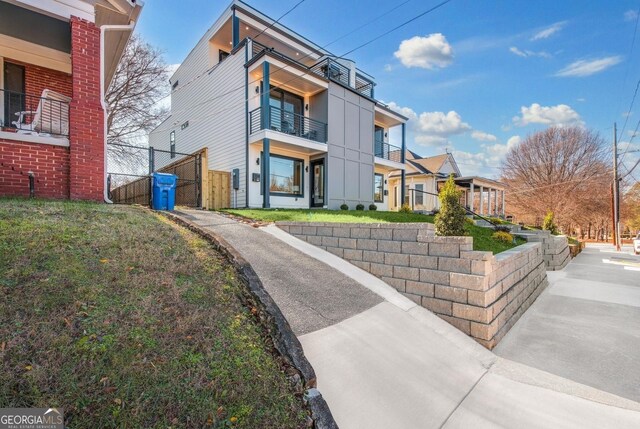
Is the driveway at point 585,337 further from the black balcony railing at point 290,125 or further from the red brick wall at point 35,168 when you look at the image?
the black balcony railing at point 290,125

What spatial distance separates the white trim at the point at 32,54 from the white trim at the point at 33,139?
11.1 ft

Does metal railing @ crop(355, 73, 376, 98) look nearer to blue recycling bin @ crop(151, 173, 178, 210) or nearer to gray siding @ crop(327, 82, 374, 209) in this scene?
gray siding @ crop(327, 82, 374, 209)

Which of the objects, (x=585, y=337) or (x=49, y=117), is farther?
(x=49, y=117)

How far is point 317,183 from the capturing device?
556 inches

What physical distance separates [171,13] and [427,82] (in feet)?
30.8

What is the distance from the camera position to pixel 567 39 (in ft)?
37.3

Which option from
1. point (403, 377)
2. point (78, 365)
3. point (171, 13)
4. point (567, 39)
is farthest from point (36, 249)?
point (567, 39)

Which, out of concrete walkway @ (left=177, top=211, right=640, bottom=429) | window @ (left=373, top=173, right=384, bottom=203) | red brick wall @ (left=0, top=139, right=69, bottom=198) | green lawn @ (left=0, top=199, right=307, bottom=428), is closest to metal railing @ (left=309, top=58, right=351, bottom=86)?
window @ (left=373, top=173, right=384, bottom=203)

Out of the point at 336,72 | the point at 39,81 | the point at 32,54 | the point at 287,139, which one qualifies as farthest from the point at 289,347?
the point at 336,72

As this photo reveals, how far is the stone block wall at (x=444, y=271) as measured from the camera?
4.07 m

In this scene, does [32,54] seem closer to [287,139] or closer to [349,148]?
[287,139]

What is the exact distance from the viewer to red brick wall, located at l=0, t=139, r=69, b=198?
6.03m

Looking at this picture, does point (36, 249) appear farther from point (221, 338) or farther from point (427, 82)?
point (427, 82)

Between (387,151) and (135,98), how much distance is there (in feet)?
52.1
